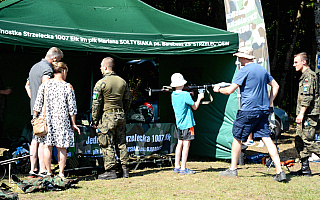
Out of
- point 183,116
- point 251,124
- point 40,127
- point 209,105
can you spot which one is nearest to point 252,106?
point 251,124

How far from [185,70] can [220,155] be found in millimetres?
2019

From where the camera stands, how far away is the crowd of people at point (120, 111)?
6262 millimetres

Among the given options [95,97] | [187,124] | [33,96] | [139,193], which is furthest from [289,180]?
[33,96]

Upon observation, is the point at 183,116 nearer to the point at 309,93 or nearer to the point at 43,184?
the point at 309,93

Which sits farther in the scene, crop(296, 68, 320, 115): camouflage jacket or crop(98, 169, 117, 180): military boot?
crop(296, 68, 320, 115): camouflage jacket

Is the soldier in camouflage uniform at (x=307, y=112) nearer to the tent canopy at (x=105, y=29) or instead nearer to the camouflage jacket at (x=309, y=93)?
the camouflage jacket at (x=309, y=93)

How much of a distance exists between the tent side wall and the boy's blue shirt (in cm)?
169

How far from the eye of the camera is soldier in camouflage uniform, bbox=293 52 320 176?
6945 millimetres

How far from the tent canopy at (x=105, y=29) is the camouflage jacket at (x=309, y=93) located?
1.65 metres

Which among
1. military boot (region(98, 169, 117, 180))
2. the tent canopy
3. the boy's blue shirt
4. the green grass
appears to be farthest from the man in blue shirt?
military boot (region(98, 169, 117, 180))

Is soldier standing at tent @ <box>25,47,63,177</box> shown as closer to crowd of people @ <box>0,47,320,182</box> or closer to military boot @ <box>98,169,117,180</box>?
crowd of people @ <box>0,47,320,182</box>

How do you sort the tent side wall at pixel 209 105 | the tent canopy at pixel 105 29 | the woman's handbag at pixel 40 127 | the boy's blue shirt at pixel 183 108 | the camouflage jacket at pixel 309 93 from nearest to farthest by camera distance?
1. the woman's handbag at pixel 40 127
2. the tent canopy at pixel 105 29
3. the camouflage jacket at pixel 309 93
4. the boy's blue shirt at pixel 183 108
5. the tent side wall at pixel 209 105

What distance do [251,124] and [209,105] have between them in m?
2.58

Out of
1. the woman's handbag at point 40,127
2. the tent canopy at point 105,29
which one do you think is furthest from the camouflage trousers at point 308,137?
the woman's handbag at point 40,127
